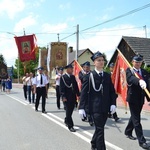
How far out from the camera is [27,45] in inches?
1234

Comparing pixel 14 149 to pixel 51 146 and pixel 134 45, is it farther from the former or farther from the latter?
pixel 134 45

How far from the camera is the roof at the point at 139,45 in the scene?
1443 inches

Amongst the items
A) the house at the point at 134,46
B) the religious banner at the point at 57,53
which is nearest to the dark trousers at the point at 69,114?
the religious banner at the point at 57,53

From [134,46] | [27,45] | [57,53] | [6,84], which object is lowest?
[6,84]

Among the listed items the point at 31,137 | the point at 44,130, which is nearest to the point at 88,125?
the point at 44,130

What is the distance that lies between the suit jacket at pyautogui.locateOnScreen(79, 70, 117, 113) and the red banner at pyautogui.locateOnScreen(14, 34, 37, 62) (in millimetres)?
26134

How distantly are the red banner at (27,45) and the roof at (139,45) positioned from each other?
12645 mm

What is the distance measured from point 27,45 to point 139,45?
14757 millimetres

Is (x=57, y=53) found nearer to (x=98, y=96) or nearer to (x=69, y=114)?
(x=69, y=114)

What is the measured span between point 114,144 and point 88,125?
2.44 m

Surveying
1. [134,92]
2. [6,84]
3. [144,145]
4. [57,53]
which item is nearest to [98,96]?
[134,92]

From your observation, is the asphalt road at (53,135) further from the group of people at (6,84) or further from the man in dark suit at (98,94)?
the group of people at (6,84)

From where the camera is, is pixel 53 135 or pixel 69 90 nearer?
pixel 53 135

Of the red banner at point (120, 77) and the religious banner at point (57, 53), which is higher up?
the religious banner at point (57, 53)
